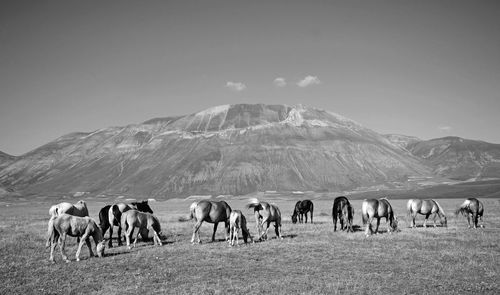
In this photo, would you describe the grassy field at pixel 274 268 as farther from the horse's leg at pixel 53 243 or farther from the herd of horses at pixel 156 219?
the herd of horses at pixel 156 219

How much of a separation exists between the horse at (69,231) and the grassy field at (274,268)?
63cm

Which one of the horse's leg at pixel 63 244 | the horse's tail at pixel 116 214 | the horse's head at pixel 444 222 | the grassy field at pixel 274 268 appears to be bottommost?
the grassy field at pixel 274 268

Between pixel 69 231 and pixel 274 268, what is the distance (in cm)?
1054

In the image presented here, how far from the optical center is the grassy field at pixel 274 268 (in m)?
13.4

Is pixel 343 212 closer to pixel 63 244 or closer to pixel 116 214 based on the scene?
pixel 116 214

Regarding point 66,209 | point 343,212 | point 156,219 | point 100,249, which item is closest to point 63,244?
point 100,249

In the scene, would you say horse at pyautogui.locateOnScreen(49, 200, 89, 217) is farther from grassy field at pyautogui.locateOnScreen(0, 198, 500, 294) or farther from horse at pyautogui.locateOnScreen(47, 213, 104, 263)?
horse at pyautogui.locateOnScreen(47, 213, 104, 263)

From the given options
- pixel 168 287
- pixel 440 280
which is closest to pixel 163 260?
pixel 168 287

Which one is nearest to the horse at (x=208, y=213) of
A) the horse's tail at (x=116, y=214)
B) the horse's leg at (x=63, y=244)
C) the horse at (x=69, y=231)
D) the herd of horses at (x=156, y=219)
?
the herd of horses at (x=156, y=219)

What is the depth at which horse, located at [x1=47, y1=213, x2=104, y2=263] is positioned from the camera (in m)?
18.4

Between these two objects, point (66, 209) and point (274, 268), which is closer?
point (274, 268)

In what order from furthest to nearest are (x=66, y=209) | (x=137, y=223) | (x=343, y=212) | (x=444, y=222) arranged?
1. (x=444, y=222)
2. (x=343, y=212)
3. (x=66, y=209)
4. (x=137, y=223)

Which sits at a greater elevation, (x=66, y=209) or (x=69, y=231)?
(x=66, y=209)

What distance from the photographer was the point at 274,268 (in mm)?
16547
